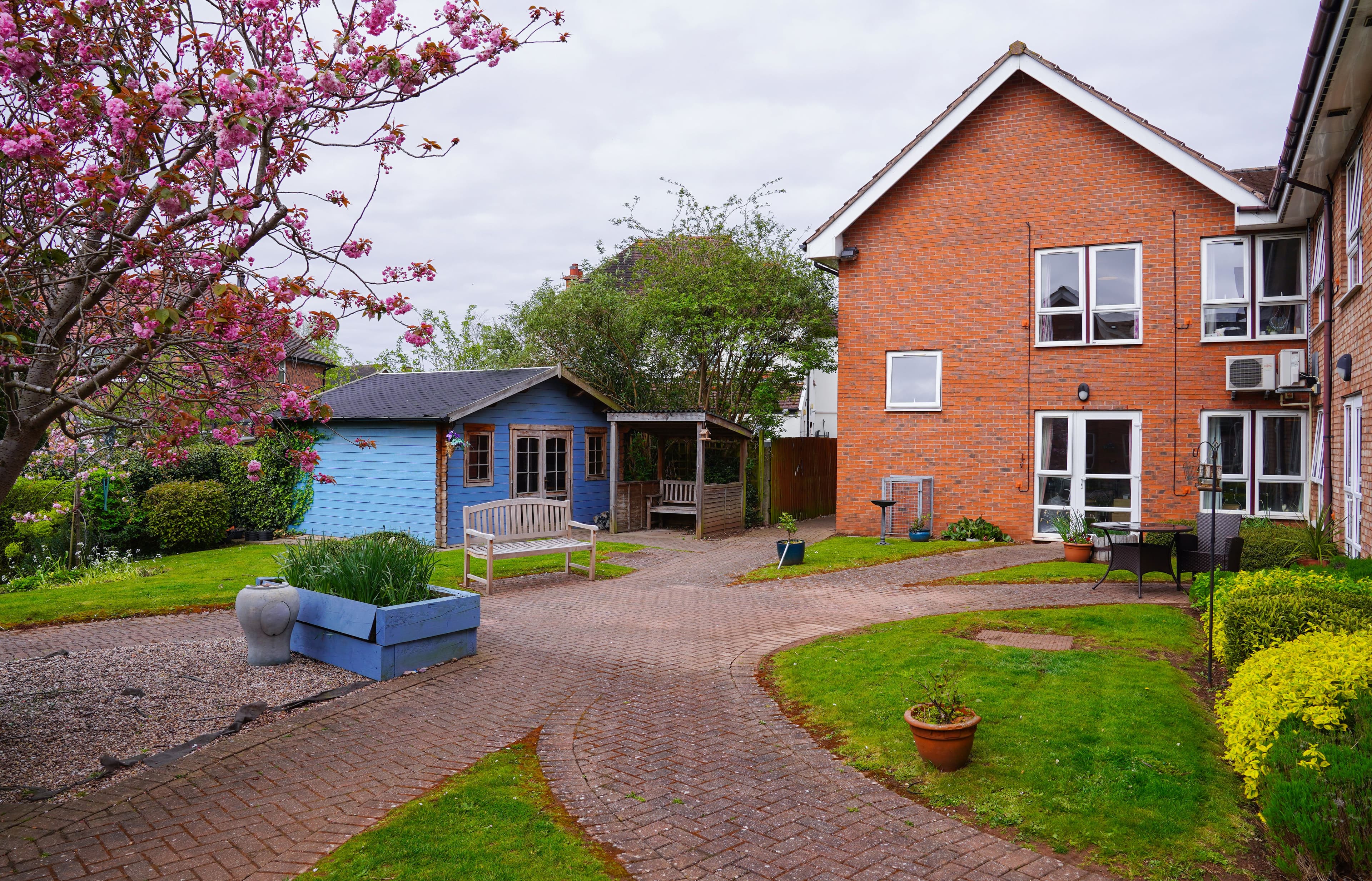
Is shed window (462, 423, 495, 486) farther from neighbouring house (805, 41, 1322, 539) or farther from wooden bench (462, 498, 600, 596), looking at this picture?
neighbouring house (805, 41, 1322, 539)

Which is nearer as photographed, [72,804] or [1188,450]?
[72,804]

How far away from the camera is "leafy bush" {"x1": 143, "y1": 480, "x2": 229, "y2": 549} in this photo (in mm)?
16938

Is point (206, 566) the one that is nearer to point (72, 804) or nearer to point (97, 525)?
point (97, 525)

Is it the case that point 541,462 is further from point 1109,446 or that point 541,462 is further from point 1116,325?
point 1116,325

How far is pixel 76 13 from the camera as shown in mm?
4688

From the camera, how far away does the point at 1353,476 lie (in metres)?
10.2

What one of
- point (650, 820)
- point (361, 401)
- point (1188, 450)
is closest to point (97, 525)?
point (361, 401)

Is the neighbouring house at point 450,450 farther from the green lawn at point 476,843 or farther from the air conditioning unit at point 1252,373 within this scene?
the air conditioning unit at point 1252,373

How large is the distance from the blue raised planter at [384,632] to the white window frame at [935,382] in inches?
438

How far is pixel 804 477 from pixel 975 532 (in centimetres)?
696

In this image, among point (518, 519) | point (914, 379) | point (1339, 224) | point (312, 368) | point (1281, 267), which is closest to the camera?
point (1339, 224)

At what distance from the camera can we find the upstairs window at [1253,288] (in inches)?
570

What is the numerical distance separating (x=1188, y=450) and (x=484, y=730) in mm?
13661

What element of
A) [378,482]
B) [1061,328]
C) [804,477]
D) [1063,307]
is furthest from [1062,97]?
[378,482]
